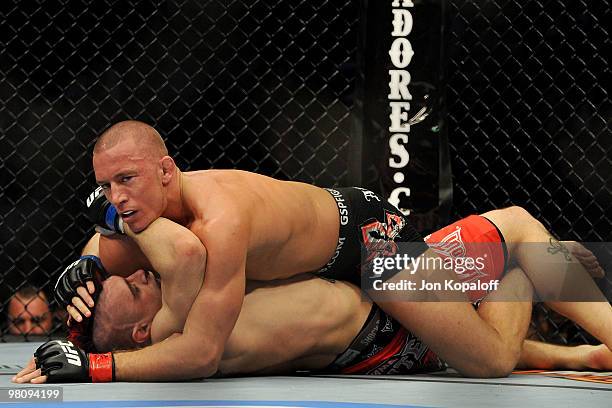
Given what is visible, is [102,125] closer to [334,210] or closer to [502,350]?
[334,210]

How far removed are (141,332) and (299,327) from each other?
332 mm

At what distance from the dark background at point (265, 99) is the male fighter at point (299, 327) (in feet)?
4.68

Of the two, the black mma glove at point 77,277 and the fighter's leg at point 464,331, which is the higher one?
the black mma glove at point 77,277

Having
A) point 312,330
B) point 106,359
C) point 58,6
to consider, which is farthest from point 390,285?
point 58,6

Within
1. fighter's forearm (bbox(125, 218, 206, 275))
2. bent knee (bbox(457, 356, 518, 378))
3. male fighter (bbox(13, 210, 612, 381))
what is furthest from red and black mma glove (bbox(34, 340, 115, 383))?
bent knee (bbox(457, 356, 518, 378))

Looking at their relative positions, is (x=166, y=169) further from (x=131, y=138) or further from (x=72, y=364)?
(x=72, y=364)

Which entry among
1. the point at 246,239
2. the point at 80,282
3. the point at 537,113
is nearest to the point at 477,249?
the point at 246,239

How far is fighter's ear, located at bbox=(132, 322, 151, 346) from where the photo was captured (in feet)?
6.59

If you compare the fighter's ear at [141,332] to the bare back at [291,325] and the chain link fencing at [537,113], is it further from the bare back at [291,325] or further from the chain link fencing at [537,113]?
the chain link fencing at [537,113]

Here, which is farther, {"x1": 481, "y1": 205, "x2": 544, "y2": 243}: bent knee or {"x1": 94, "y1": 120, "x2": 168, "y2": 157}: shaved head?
{"x1": 481, "y1": 205, "x2": 544, "y2": 243}: bent knee

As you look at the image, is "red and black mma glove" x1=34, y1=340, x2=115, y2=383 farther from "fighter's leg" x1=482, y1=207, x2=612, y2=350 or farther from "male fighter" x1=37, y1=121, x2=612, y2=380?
"fighter's leg" x1=482, y1=207, x2=612, y2=350

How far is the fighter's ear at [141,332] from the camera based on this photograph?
6.59ft

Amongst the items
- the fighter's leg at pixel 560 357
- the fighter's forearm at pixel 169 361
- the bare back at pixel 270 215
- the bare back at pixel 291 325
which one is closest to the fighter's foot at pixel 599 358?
the fighter's leg at pixel 560 357

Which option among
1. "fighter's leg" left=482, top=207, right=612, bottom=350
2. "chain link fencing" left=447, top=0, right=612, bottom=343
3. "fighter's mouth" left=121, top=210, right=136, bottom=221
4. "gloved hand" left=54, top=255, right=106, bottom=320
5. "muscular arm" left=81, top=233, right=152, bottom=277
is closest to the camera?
"fighter's mouth" left=121, top=210, right=136, bottom=221
